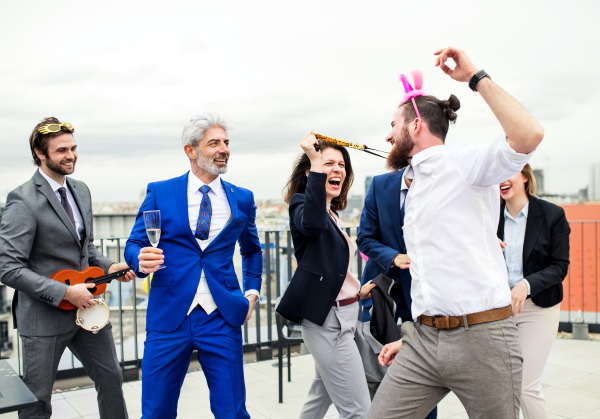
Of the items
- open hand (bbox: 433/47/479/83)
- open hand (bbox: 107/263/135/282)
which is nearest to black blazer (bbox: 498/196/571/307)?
open hand (bbox: 433/47/479/83)

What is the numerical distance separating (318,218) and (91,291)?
1.48 metres

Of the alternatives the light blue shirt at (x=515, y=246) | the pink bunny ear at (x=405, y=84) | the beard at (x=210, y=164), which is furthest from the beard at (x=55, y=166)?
the light blue shirt at (x=515, y=246)

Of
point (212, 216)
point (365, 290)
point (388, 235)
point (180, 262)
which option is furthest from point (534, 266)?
point (180, 262)

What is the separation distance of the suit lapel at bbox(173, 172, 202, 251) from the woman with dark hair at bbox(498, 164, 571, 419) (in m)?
1.71

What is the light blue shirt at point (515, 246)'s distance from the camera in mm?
2926

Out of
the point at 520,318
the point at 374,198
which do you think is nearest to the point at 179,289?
the point at 374,198

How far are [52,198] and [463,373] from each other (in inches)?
89.6

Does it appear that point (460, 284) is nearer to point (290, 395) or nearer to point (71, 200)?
point (71, 200)

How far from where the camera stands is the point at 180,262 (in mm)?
2475

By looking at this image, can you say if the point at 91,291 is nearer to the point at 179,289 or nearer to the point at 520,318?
the point at 179,289

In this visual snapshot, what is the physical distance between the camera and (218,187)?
8.86ft

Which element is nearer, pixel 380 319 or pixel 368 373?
pixel 380 319

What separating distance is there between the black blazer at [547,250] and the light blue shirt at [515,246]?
0.11ft

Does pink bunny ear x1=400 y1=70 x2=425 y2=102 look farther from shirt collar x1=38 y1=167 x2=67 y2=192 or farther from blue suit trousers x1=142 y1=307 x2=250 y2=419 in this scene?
shirt collar x1=38 y1=167 x2=67 y2=192
